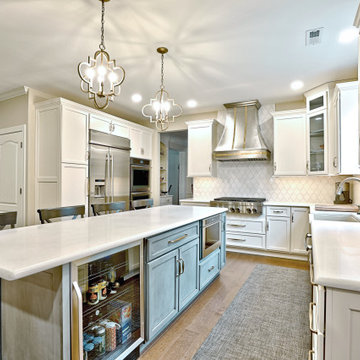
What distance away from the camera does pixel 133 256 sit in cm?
166

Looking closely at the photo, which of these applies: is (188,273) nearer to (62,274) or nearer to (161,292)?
(161,292)

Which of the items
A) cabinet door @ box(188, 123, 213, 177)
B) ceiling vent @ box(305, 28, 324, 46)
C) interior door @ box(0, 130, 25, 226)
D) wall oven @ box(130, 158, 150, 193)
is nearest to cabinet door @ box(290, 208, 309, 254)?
cabinet door @ box(188, 123, 213, 177)

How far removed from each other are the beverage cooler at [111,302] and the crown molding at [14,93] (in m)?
3.50

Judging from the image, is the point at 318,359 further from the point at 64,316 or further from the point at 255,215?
the point at 255,215

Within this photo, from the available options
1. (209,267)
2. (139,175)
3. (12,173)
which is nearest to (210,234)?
(209,267)

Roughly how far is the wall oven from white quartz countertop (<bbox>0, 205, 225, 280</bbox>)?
115 inches

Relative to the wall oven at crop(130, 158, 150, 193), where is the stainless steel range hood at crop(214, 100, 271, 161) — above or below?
above

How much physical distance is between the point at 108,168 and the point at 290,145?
3.12 meters

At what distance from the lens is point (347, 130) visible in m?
3.17

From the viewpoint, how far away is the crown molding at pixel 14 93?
152 inches

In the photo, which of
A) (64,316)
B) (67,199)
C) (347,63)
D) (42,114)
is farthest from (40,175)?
(347,63)

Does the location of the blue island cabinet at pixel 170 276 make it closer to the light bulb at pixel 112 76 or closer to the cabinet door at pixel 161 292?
the cabinet door at pixel 161 292

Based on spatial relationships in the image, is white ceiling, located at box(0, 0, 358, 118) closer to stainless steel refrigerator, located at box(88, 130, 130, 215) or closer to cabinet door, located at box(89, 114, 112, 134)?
cabinet door, located at box(89, 114, 112, 134)

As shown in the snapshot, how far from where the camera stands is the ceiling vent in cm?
245
